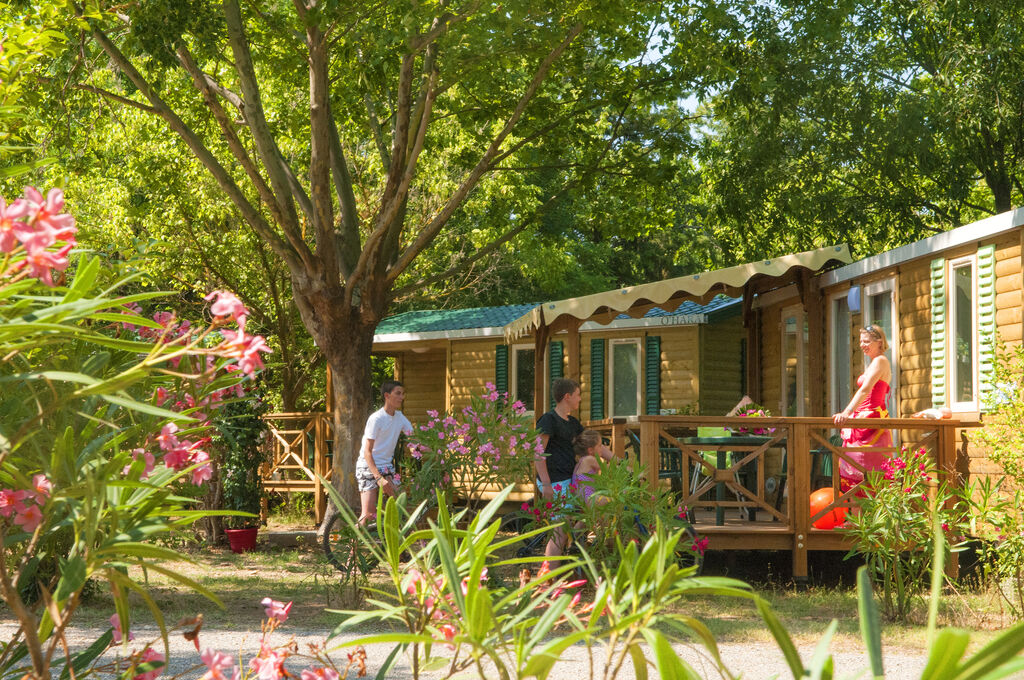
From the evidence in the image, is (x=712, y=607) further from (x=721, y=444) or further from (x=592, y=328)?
(x=592, y=328)

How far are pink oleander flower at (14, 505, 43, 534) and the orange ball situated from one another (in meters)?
7.61

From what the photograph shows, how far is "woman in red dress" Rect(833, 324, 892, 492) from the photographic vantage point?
331 inches

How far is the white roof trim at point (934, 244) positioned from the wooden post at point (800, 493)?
1946 mm

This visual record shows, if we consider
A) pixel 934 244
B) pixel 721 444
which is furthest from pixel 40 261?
pixel 934 244

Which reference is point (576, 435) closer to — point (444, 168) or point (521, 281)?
point (444, 168)

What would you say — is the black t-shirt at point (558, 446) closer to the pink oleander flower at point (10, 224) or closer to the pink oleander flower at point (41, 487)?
the pink oleander flower at point (41, 487)

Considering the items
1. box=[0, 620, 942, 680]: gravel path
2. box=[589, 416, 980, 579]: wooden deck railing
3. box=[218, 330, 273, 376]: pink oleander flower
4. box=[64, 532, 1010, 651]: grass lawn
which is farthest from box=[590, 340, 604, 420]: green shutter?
box=[218, 330, 273, 376]: pink oleander flower

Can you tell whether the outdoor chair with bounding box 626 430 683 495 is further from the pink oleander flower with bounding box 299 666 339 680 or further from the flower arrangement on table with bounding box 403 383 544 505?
the pink oleander flower with bounding box 299 666 339 680

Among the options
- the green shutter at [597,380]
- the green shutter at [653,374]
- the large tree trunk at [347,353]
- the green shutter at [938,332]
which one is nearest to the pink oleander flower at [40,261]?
the green shutter at [938,332]

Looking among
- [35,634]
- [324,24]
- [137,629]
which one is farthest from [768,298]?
[35,634]

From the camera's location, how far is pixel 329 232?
39.0 ft

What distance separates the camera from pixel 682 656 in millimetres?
5766

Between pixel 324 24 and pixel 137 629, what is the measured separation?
19.2ft

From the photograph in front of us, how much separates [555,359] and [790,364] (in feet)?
18.0
